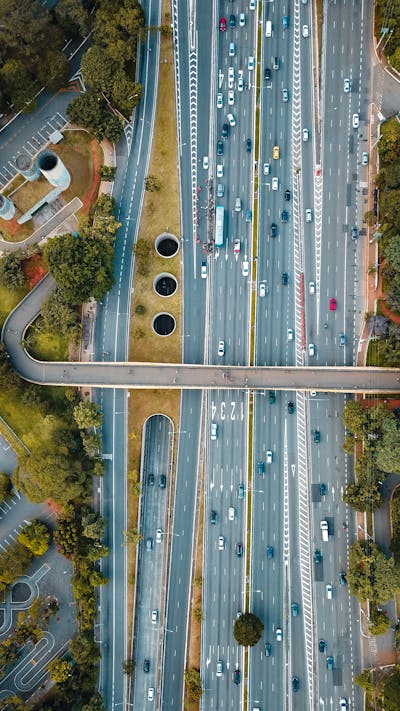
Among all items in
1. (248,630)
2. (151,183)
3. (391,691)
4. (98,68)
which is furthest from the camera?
(151,183)

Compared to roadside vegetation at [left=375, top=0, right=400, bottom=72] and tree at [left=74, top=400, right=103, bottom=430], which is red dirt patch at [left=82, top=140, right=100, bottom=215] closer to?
tree at [left=74, top=400, right=103, bottom=430]

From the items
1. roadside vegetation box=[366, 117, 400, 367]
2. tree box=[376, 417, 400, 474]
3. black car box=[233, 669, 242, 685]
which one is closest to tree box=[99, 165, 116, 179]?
roadside vegetation box=[366, 117, 400, 367]

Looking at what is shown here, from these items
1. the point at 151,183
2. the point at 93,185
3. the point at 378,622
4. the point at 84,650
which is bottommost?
the point at 84,650

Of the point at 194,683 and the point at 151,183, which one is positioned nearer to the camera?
the point at 194,683

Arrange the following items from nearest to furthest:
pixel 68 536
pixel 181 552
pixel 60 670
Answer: pixel 60 670
pixel 68 536
pixel 181 552

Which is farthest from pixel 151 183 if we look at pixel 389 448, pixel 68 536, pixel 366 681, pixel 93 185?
pixel 366 681

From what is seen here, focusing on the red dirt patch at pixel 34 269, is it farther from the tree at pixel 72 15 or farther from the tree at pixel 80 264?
→ the tree at pixel 72 15

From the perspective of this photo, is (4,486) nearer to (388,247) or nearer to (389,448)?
(389,448)
